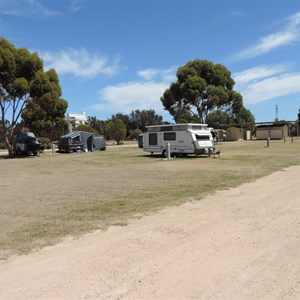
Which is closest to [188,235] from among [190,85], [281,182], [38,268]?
[38,268]

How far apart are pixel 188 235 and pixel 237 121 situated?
94856mm

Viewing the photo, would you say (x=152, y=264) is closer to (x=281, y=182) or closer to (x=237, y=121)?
(x=281, y=182)

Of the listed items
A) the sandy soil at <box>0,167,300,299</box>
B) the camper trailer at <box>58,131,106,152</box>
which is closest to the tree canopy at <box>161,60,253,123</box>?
the camper trailer at <box>58,131,106,152</box>

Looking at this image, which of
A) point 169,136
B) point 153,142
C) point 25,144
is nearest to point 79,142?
point 25,144

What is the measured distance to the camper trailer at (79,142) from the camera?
39.6 metres

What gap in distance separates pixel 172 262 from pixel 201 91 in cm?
4543

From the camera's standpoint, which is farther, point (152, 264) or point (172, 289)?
point (152, 264)

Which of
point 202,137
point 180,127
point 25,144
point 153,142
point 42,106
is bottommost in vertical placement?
point 153,142

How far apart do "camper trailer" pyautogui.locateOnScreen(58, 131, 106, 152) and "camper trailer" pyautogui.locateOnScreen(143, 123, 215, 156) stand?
14097mm

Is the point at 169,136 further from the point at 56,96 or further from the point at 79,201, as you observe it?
the point at 79,201

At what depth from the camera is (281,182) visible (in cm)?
1209

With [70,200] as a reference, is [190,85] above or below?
above

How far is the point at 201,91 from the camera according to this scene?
48.9 metres

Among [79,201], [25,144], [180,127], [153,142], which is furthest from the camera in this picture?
[25,144]
